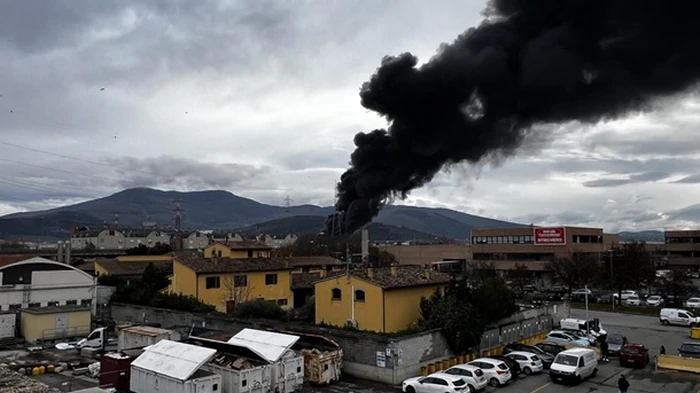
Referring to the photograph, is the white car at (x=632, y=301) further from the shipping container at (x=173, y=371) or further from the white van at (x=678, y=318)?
the shipping container at (x=173, y=371)

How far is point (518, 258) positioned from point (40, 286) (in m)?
67.6

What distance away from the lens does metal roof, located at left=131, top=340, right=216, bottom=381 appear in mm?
21000

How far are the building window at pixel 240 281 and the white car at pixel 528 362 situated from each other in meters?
21.3

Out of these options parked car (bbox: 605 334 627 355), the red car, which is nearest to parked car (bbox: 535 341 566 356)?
the red car

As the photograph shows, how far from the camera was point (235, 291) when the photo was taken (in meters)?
40.8

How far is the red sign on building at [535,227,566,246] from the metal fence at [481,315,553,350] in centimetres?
4287

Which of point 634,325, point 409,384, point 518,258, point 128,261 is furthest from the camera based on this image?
point 518,258

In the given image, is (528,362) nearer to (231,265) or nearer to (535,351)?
(535,351)

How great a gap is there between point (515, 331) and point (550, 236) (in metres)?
51.1

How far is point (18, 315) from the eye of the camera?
120ft

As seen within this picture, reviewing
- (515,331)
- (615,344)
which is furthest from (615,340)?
(515,331)

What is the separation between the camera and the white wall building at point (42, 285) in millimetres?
39438

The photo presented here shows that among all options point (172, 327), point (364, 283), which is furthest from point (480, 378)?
point (172, 327)

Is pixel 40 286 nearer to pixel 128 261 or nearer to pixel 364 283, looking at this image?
pixel 128 261
